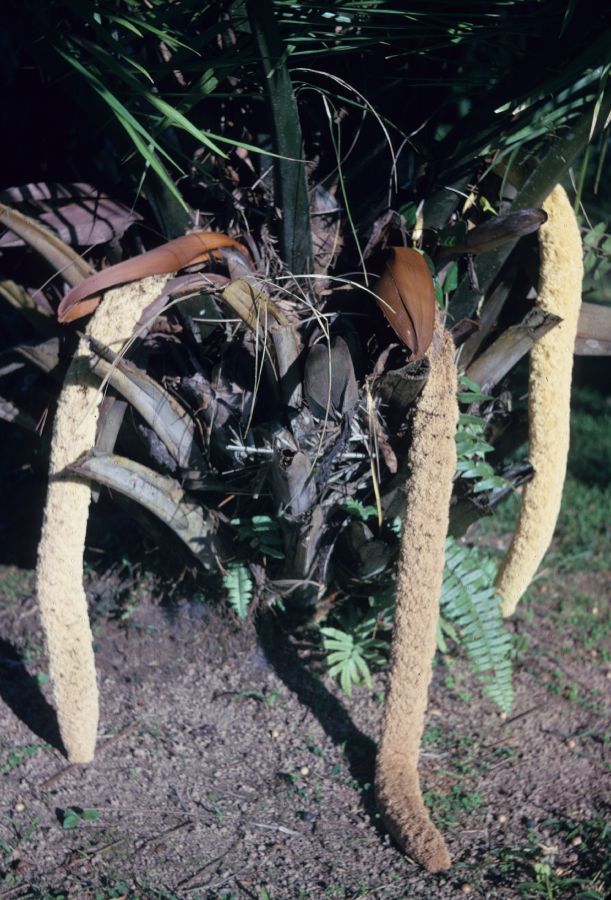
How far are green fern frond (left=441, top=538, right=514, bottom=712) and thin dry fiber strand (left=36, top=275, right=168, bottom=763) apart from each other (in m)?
1.13

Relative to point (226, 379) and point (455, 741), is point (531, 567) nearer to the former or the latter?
point (455, 741)

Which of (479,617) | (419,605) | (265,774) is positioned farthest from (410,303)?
(265,774)

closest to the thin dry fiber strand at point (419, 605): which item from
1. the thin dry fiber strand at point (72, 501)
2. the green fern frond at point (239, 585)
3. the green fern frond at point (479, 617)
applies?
the green fern frond at point (479, 617)

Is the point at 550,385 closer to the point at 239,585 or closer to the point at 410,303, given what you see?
the point at 410,303

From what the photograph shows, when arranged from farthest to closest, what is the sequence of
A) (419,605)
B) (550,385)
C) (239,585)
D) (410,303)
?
(239,585) < (550,385) < (419,605) < (410,303)

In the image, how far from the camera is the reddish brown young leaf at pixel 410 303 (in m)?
1.95

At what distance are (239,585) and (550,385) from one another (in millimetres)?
1169

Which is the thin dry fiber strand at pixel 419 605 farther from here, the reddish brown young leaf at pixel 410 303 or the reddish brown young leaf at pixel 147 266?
the reddish brown young leaf at pixel 147 266

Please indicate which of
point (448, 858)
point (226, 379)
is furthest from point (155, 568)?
point (448, 858)

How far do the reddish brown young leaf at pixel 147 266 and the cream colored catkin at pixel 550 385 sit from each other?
1.01 m

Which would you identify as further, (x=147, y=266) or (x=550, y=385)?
(x=550, y=385)

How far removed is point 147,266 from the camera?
2066 mm

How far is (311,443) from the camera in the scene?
226 cm

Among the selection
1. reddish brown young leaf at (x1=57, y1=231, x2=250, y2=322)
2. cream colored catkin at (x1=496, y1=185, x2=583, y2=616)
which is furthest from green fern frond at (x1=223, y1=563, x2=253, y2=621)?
reddish brown young leaf at (x1=57, y1=231, x2=250, y2=322)
